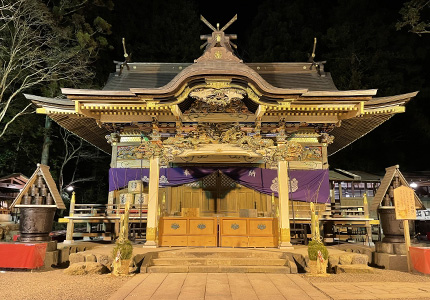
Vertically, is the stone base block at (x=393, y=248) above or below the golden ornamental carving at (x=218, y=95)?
below

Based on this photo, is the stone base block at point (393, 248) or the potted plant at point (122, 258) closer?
the potted plant at point (122, 258)

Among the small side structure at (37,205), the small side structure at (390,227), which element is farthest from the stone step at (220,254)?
the small side structure at (37,205)

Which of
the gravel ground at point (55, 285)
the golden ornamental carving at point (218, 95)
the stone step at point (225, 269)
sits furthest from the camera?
the golden ornamental carving at point (218, 95)

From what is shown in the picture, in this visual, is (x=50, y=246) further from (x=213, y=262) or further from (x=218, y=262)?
(x=218, y=262)

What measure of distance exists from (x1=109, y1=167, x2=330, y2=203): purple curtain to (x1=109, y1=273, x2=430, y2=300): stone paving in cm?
518

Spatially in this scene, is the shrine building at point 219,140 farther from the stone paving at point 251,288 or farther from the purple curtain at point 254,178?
the stone paving at point 251,288

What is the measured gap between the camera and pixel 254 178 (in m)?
11.8

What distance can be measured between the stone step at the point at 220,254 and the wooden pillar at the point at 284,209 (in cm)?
101

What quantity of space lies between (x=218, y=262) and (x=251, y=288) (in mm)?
1997

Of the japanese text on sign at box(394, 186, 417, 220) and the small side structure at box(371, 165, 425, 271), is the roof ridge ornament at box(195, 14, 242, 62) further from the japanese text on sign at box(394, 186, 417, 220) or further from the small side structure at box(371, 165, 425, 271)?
the japanese text on sign at box(394, 186, 417, 220)

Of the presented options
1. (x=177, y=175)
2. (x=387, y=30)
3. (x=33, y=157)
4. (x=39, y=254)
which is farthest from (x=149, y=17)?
(x=39, y=254)

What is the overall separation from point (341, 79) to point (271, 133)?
59.0ft

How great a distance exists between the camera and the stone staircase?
7.16 metres

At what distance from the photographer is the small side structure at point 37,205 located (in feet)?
25.1
